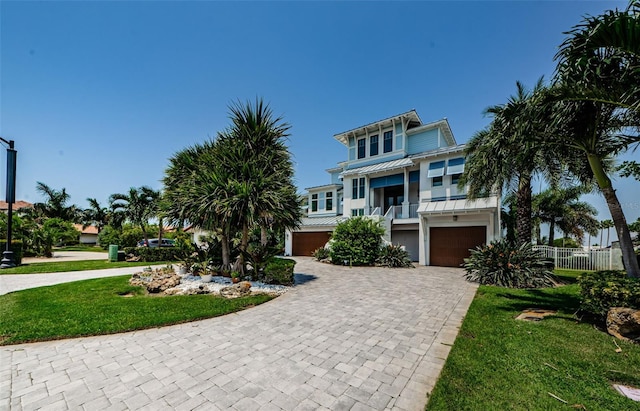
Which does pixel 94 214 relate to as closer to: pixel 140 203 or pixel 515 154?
pixel 140 203

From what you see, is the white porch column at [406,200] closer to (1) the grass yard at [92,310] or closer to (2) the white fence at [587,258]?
(2) the white fence at [587,258]

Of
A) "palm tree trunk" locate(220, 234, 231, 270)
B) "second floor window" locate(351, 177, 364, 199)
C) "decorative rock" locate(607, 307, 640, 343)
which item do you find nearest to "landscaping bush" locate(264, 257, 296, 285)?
"palm tree trunk" locate(220, 234, 231, 270)

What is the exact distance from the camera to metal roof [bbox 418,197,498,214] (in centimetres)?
1459

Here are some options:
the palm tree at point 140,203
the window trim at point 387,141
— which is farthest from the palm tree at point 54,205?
the window trim at point 387,141

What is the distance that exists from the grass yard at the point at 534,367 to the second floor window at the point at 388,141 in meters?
16.3

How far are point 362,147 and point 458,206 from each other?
976 cm

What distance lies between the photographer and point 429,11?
9.95m

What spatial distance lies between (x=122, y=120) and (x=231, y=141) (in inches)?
244

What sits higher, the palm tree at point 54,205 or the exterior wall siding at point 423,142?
the exterior wall siding at point 423,142

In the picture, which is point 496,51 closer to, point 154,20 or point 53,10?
point 154,20

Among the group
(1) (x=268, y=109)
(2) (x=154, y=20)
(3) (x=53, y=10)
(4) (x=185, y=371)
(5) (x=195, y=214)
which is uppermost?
(2) (x=154, y=20)

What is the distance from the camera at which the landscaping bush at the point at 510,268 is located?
957cm

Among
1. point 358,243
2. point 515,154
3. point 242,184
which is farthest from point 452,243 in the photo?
point 242,184

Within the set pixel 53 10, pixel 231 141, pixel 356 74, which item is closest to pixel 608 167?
pixel 356 74
